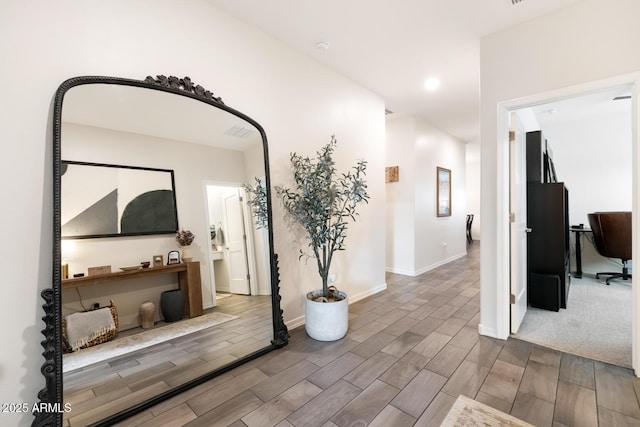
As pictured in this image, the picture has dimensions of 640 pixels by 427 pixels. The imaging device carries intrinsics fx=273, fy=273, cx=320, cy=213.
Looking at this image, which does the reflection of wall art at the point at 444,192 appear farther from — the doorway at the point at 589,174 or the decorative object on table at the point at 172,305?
the decorative object on table at the point at 172,305

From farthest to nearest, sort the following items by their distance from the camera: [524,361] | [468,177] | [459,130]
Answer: [468,177], [459,130], [524,361]

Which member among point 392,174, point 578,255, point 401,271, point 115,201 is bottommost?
point 401,271

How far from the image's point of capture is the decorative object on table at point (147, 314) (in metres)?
1.71

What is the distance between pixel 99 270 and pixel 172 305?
0.48 m

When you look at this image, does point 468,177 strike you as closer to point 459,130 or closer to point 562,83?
point 459,130

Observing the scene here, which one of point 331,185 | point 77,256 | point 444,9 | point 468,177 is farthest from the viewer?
point 468,177

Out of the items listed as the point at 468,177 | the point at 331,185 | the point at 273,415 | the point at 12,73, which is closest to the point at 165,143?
the point at 12,73

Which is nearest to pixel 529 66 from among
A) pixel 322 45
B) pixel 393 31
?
pixel 393 31

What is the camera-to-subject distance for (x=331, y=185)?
2.71 metres

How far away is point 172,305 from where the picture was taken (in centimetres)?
184

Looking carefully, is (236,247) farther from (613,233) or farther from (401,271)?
(613,233)

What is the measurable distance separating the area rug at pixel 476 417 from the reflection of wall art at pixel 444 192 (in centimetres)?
430

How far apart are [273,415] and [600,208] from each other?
19.6ft

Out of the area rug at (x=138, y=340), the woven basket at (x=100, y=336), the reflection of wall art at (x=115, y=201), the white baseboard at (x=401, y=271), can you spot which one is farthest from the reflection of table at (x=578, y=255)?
the woven basket at (x=100, y=336)
